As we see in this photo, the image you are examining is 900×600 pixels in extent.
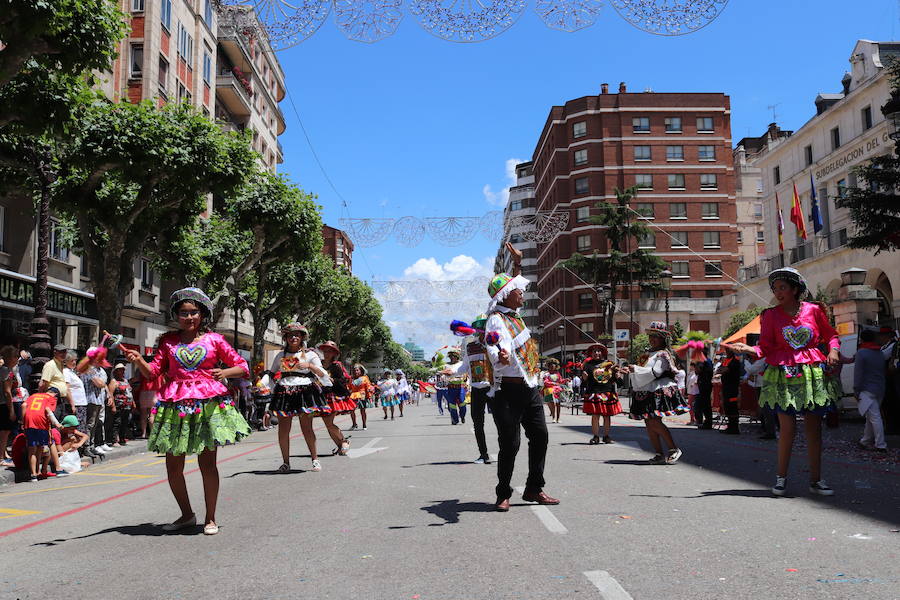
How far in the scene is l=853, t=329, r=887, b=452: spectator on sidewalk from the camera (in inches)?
519

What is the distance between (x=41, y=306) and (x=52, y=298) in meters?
12.3

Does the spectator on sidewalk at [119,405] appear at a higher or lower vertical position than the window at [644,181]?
lower

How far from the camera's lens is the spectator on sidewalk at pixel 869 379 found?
43.2ft

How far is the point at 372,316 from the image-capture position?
73688 millimetres

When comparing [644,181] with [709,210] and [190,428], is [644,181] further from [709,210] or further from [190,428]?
[190,428]

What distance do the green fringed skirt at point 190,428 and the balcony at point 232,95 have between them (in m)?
44.4

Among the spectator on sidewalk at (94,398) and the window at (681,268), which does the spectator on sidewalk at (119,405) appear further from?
the window at (681,268)

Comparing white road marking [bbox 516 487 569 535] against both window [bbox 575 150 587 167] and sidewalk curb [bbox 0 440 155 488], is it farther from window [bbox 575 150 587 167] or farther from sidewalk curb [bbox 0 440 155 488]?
window [bbox 575 150 587 167]

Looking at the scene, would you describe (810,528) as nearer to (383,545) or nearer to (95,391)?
(383,545)

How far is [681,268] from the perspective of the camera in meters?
73.1

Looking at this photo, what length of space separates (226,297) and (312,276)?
1289cm

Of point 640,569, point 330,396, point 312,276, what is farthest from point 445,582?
point 312,276

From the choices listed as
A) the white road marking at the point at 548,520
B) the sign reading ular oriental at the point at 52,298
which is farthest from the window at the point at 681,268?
the white road marking at the point at 548,520

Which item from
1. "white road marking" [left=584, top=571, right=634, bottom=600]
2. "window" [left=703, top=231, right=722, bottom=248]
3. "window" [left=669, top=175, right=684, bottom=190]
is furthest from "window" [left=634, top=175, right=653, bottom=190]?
"white road marking" [left=584, top=571, right=634, bottom=600]
